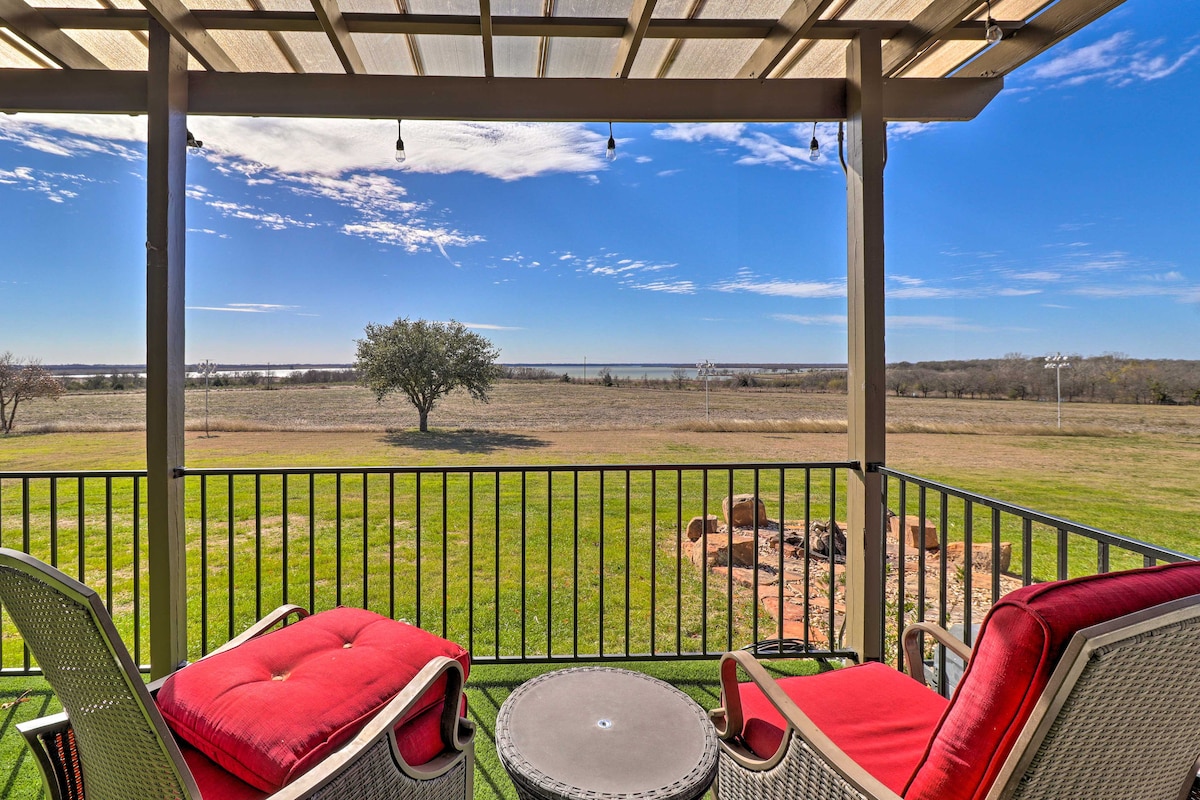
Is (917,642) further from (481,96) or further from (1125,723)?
(481,96)

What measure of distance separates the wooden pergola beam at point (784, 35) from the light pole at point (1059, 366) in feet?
51.4

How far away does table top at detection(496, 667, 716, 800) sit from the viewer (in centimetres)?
106

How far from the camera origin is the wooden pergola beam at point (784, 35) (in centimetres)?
199

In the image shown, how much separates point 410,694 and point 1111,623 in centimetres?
126

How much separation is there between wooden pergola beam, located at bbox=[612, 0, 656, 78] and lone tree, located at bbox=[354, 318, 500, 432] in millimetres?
9819

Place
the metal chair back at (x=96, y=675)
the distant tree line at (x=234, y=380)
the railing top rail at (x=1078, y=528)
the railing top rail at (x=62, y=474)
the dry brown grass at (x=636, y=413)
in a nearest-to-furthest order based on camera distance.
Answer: the metal chair back at (x=96, y=675)
the railing top rail at (x=1078, y=528)
the railing top rail at (x=62, y=474)
the distant tree line at (x=234, y=380)
the dry brown grass at (x=636, y=413)

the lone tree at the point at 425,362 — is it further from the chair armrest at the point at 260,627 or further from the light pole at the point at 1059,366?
the light pole at the point at 1059,366

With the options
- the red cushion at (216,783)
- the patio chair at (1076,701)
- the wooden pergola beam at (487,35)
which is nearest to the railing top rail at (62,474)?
the red cushion at (216,783)

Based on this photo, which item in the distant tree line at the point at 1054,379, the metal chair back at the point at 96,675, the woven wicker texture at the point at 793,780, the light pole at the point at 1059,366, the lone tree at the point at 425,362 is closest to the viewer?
the metal chair back at the point at 96,675

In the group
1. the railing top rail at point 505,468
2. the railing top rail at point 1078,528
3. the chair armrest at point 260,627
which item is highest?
the railing top rail at point 505,468

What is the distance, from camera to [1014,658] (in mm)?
786

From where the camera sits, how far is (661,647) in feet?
20.0

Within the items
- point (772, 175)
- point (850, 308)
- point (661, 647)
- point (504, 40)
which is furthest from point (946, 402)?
point (504, 40)

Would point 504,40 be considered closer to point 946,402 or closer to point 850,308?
point 850,308
